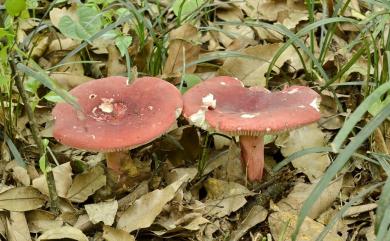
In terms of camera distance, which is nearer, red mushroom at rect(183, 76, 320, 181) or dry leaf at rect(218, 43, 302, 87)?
red mushroom at rect(183, 76, 320, 181)

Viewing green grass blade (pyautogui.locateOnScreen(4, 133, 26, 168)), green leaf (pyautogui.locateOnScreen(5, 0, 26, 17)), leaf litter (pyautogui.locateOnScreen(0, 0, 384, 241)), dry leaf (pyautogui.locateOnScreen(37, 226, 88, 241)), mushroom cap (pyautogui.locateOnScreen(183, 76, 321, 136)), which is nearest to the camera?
green leaf (pyautogui.locateOnScreen(5, 0, 26, 17))

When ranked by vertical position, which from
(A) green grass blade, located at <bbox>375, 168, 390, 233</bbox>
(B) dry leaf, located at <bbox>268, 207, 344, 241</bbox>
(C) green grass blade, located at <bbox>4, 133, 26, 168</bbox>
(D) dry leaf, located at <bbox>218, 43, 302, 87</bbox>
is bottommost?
(B) dry leaf, located at <bbox>268, 207, 344, 241</bbox>

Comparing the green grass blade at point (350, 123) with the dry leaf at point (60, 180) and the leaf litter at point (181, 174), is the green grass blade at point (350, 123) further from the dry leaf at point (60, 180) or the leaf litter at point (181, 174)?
the dry leaf at point (60, 180)

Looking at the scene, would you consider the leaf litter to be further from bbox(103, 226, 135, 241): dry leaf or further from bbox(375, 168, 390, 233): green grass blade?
bbox(375, 168, 390, 233): green grass blade

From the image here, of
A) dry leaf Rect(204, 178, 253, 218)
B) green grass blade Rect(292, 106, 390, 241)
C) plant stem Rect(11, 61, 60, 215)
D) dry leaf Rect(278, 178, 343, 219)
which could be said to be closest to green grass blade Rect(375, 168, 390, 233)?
green grass blade Rect(292, 106, 390, 241)

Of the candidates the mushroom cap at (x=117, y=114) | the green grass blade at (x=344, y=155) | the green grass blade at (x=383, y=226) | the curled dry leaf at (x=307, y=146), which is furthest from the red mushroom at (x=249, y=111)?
the green grass blade at (x=383, y=226)

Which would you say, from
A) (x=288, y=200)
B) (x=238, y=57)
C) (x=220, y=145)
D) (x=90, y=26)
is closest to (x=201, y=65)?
(x=238, y=57)

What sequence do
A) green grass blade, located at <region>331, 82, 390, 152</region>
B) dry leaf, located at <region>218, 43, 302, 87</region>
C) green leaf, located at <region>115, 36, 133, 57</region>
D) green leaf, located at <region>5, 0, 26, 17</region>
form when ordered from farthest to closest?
dry leaf, located at <region>218, 43, 302, 87</region> < green leaf, located at <region>115, 36, 133, 57</region> < green leaf, located at <region>5, 0, 26, 17</region> < green grass blade, located at <region>331, 82, 390, 152</region>
